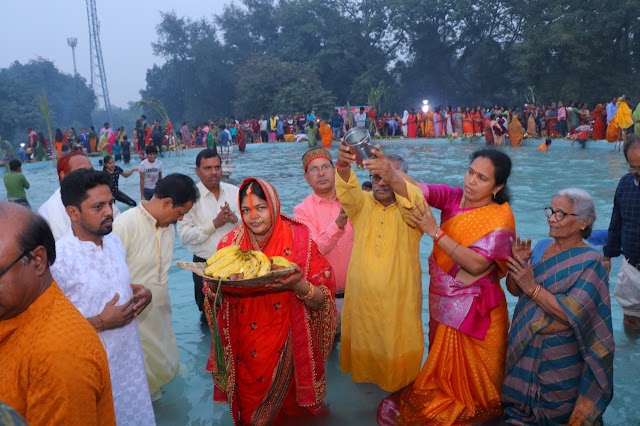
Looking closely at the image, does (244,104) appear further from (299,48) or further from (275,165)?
(275,165)

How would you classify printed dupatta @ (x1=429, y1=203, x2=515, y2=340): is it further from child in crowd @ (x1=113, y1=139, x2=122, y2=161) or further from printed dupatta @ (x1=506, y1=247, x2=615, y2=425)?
child in crowd @ (x1=113, y1=139, x2=122, y2=161)

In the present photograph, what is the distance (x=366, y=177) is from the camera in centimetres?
1553

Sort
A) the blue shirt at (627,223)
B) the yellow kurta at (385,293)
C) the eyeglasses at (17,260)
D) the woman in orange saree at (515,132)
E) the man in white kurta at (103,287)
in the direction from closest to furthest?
the eyeglasses at (17,260)
the man in white kurta at (103,287)
the yellow kurta at (385,293)
the blue shirt at (627,223)
the woman in orange saree at (515,132)

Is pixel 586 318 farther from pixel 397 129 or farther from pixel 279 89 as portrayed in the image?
pixel 279 89

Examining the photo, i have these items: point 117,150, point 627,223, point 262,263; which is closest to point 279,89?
point 117,150

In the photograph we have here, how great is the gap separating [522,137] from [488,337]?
2040cm

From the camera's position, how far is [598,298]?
280 cm

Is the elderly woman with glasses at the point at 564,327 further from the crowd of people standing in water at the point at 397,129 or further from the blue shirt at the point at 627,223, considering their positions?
the crowd of people standing in water at the point at 397,129

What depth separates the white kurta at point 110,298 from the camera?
8.11 ft

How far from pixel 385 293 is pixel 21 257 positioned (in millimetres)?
2120

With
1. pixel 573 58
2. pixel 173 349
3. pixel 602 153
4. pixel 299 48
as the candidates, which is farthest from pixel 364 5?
pixel 173 349

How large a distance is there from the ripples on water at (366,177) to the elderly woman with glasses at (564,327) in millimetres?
786

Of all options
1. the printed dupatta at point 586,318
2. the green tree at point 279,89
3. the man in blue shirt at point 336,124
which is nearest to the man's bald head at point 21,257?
→ the printed dupatta at point 586,318

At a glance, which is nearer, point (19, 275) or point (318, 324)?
point (19, 275)
